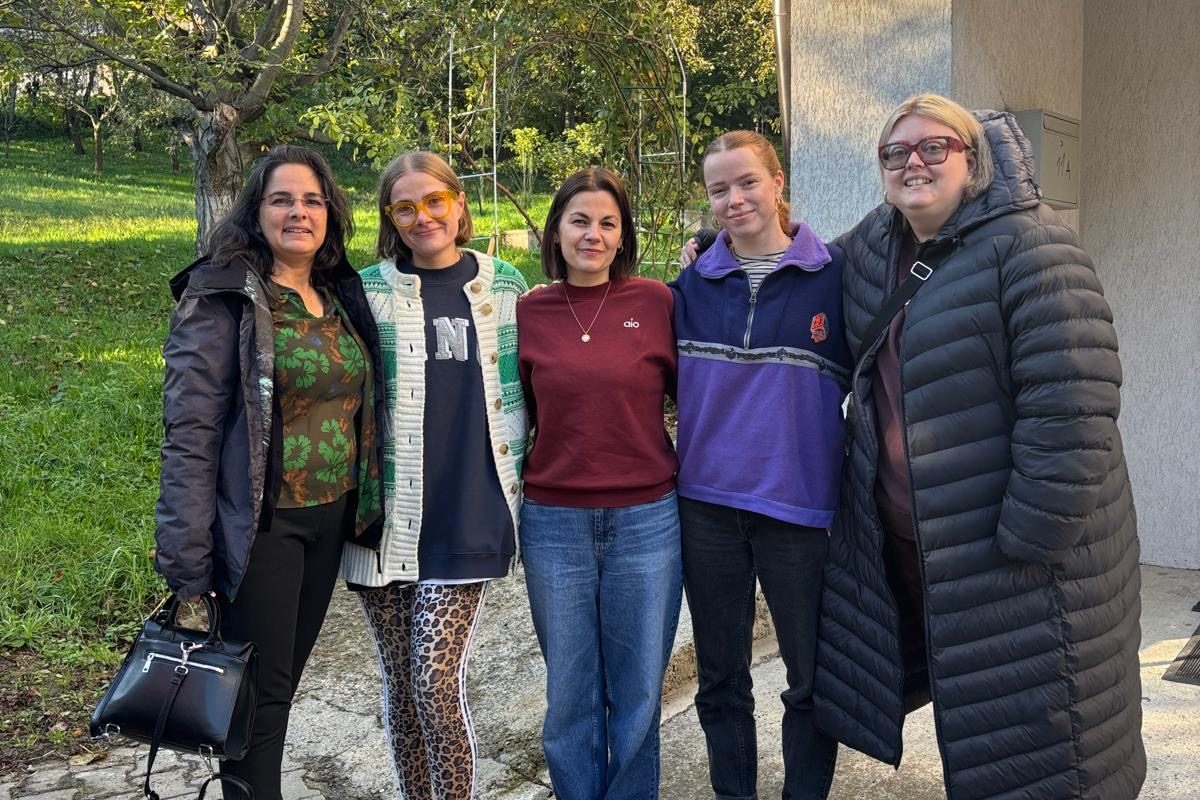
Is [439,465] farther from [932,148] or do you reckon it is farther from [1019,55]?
[1019,55]

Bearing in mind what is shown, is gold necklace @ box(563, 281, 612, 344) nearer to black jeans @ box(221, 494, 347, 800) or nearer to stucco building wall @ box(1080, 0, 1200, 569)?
black jeans @ box(221, 494, 347, 800)

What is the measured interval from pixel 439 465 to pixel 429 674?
54 centimetres

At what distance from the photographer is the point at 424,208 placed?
113 inches

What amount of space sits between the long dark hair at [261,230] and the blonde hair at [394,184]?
0.10 m

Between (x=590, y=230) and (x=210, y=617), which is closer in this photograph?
(x=210, y=617)

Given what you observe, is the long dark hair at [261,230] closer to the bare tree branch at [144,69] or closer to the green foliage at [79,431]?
the green foliage at [79,431]

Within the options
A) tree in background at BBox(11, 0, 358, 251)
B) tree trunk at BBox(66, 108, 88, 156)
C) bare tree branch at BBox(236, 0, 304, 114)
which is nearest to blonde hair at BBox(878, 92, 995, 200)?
tree in background at BBox(11, 0, 358, 251)

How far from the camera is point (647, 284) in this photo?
2.96m

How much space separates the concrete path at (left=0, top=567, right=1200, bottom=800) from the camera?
3.34 meters

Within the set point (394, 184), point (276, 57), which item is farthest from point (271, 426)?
point (276, 57)

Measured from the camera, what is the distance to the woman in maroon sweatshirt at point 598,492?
2.82m

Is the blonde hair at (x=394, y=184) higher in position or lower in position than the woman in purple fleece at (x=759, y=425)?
higher

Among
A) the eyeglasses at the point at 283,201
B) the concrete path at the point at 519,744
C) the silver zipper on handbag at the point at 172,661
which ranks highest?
the eyeglasses at the point at 283,201

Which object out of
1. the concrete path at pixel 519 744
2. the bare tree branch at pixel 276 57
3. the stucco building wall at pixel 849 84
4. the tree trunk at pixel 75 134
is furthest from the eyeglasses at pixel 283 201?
the tree trunk at pixel 75 134
